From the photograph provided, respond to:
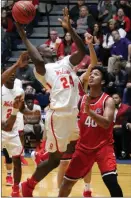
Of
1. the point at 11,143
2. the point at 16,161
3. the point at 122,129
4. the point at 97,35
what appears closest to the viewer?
the point at 16,161

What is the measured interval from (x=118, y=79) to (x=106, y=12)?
3055 mm

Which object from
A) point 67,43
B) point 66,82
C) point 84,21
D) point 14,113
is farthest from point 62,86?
point 84,21

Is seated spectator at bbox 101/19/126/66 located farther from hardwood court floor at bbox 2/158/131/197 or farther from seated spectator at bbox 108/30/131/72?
hardwood court floor at bbox 2/158/131/197

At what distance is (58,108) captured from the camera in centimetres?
696

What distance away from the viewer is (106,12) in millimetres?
15320

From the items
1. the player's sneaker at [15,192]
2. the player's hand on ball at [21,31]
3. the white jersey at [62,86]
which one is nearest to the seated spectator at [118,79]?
the player's sneaker at [15,192]

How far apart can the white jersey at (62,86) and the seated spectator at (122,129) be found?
4.35m

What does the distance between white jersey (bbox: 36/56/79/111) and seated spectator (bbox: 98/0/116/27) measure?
27.2 ft

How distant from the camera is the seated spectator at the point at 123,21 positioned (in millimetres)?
14609

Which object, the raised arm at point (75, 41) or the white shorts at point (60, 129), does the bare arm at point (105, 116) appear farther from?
the raised arm at point (75, 41)

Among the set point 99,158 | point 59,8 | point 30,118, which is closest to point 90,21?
point 59,8

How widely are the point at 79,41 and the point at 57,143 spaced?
1250 mm

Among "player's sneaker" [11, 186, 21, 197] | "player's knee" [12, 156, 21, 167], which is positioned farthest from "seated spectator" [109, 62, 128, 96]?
"player's sneaker" [11, 186, 21, 197]

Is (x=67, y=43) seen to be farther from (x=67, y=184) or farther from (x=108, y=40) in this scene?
(x=67, y=184)
